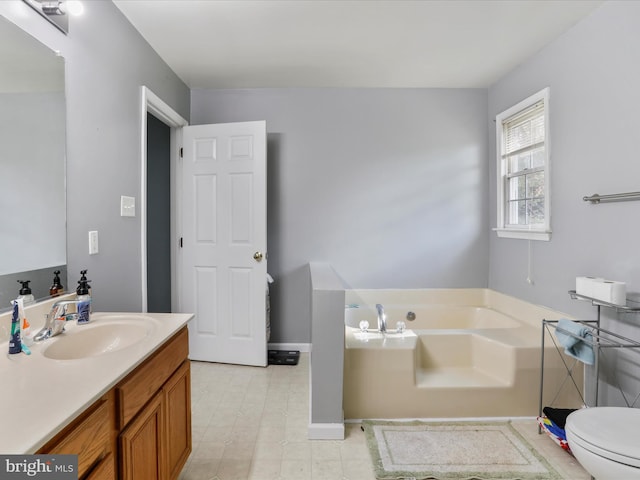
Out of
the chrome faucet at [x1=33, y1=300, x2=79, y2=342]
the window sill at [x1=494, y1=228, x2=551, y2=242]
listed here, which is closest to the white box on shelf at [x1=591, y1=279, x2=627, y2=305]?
the window sill at [x1=494, y1=228, x2=551, y2=242]

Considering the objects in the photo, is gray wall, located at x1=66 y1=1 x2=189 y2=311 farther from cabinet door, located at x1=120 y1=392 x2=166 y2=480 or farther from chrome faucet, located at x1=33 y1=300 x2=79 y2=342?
cabinet door, located at x1=120 y1=392 x2=166 y2=480

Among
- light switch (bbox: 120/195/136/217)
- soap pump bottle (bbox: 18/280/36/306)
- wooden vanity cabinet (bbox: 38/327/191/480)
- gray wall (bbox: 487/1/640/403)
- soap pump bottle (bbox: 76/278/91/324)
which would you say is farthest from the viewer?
light switch (bbox: 120/195/136/217)

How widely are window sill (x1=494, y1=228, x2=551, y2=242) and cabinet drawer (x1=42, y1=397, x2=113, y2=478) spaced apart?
273 centimetres

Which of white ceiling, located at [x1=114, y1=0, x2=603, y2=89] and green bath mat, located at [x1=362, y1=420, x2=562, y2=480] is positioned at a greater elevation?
white ceiling, located at [x1=114, y1=0, x2=603, y2=89]

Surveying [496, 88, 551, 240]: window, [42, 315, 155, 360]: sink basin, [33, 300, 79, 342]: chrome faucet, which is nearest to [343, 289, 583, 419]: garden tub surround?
[496, 88, 551, 240]: window

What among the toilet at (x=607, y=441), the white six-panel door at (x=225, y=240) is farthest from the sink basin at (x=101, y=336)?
the toilet at (x=607, y=441)

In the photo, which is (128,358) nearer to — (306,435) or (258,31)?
(306,435)

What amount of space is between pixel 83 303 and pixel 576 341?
2489 mm

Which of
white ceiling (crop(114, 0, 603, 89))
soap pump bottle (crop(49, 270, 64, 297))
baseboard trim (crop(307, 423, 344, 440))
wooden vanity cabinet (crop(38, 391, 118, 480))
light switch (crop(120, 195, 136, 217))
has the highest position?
white ceiling (crop(114, 0, 603, 89))

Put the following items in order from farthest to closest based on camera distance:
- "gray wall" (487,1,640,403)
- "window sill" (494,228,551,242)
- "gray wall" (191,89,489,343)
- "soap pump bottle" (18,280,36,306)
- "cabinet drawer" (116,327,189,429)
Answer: "gray wall" (191,89,489,343)
"window sill" (494,228,551,242)
"gray wall" (487,1,640,403)
"soap pump bottle" (18,280,36,306)
"cabinet drawer" (116,327,189,429)

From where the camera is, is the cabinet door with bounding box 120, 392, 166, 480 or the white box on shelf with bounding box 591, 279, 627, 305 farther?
the white box on shelf with bounding box 591, 279, 627, 305

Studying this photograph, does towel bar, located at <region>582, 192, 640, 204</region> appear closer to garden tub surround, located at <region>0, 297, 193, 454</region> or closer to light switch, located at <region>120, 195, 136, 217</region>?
garden tub surround, located at <region>0, 297, 193, 454</region>

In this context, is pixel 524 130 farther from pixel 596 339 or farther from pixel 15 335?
pixel 15 335

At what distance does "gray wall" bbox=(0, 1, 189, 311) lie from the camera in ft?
5.32
